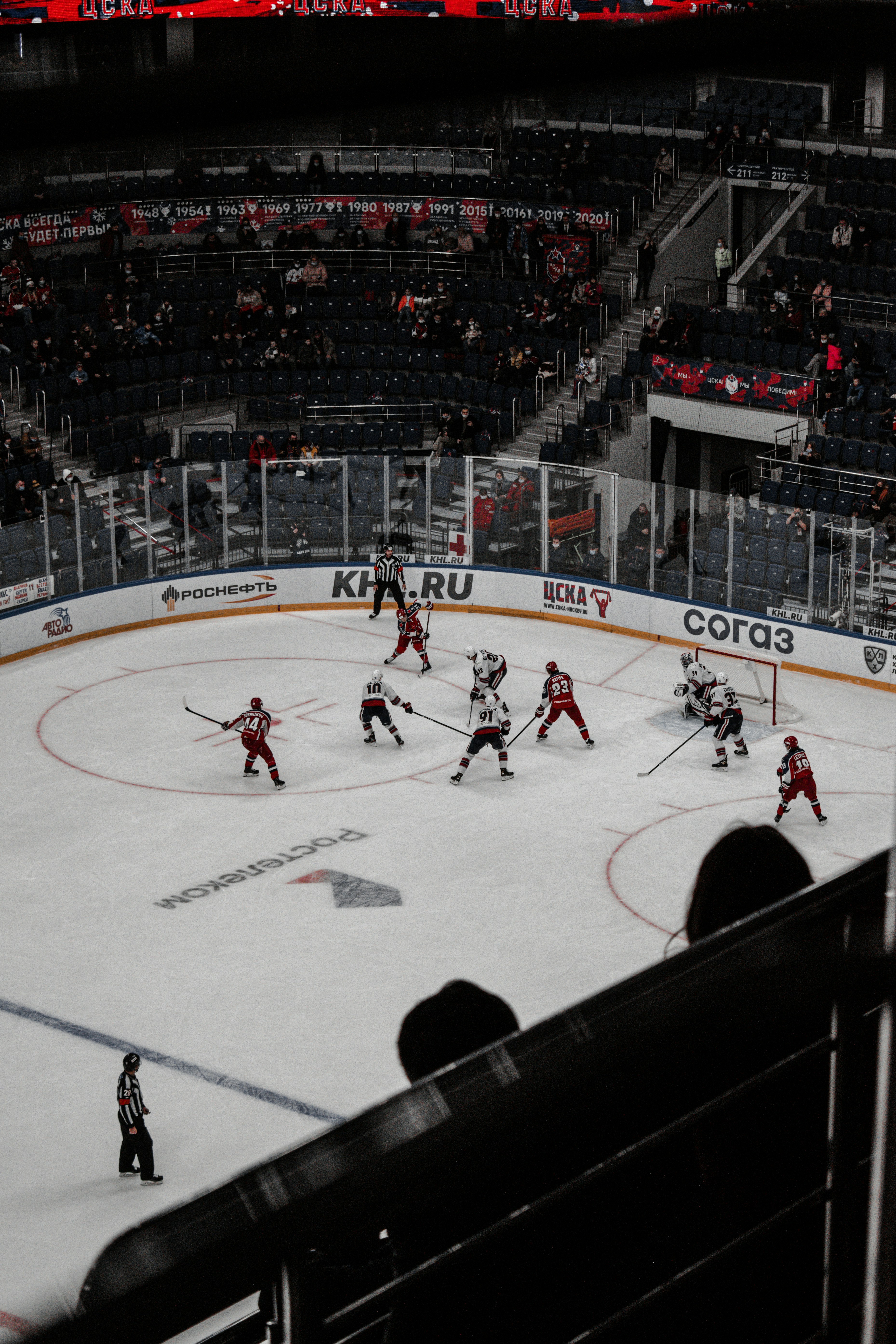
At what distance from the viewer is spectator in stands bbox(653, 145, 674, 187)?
3394 cm

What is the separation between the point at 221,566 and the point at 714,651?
8.04 metres

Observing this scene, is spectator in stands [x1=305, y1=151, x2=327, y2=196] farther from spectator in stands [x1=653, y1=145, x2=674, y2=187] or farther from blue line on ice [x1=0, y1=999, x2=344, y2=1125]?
blue line on ice [x1=0, y1=999, x2=344, y2=1125]

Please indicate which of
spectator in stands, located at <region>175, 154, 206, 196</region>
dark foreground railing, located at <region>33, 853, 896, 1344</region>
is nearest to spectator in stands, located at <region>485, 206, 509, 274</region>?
spectator in stands, located at <region>175, 154, 206, 196</region>

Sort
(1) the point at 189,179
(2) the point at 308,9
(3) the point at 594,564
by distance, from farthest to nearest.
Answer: (1) the point at 189,179 < (2) the point at 308,9 < (3) the point at 594,564

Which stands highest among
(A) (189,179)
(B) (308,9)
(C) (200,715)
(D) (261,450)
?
(B) (308,9)

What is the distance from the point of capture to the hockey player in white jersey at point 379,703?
776 inches

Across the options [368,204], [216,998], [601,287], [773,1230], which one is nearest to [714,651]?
[216,998]

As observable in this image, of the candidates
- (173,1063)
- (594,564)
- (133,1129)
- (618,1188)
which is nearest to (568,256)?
(594,564)

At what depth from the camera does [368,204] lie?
34.7 m

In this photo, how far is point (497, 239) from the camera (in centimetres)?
3347

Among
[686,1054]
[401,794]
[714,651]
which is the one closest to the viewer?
[686,1054]

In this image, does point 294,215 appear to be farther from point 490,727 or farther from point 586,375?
point 490,727

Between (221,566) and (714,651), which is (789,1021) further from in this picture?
(221,566)

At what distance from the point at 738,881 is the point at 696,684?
16.9 meters
